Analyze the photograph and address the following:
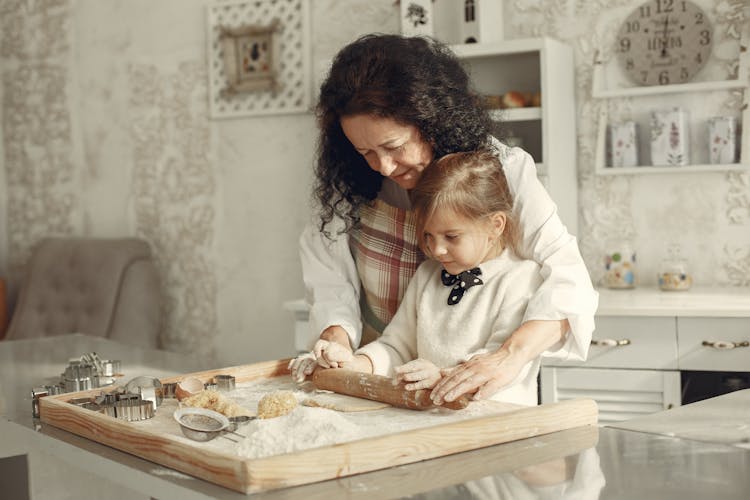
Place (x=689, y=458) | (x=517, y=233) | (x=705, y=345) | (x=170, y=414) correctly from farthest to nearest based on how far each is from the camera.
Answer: (x=705, y=345) → (x=517, y=233) → (x=170, y=414) → (x=689, y=458)

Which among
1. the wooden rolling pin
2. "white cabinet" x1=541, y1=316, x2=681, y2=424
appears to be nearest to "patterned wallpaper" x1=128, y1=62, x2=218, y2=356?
"white cabinet" x1=541, y1=316, x2=681, y2=424

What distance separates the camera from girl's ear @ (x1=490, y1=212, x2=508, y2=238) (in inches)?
73.2

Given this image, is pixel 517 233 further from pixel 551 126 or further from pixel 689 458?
pixel 551 126

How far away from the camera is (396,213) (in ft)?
6.96

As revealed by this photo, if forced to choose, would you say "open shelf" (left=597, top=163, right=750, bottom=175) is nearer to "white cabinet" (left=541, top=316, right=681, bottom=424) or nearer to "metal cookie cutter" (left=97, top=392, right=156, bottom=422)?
"white cabinet" (left=541, top=316, right=681, bottom=424)

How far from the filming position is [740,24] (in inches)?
136

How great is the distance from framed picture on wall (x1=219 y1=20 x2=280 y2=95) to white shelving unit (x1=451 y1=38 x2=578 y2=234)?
109 cm

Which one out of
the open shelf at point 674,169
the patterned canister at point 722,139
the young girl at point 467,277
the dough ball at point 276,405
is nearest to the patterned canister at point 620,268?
the open shelf at point 674,169

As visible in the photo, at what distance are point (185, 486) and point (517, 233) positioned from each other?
37.3 inches

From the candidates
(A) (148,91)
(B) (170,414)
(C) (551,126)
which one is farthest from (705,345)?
(A) (148,91)

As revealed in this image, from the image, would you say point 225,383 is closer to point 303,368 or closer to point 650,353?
point 303,368

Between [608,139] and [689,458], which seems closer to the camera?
[689,458]

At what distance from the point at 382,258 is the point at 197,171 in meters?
2.84

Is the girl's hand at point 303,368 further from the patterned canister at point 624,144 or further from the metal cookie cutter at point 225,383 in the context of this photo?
the patterned canister at point 624,144
